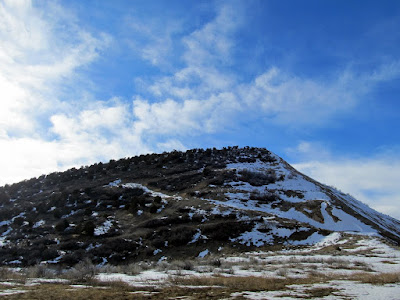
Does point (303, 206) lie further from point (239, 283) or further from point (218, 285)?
point (218, 285)

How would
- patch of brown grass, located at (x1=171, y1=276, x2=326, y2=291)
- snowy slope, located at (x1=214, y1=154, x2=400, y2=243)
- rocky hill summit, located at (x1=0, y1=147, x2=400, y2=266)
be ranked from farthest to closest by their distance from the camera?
1. snowy slope, located at (x1=214, y1=154, x2=400, y2=243)
2. rocky hill summit, located at (x1=0, y1=147, x2=400, y2=266)
3. patch of brown grass, located at (x1=171, y1=276, x2=326, y2=291)

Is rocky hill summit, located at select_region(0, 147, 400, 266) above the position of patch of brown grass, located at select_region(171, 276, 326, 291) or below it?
above

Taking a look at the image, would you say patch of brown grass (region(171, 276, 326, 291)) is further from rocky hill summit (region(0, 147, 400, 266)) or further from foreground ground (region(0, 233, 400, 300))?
rocky hill summit (region(0, 147, 400, 266))

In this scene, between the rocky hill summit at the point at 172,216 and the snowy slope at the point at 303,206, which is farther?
the snowy slope at the point at 303,206

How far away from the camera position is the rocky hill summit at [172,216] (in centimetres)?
2166

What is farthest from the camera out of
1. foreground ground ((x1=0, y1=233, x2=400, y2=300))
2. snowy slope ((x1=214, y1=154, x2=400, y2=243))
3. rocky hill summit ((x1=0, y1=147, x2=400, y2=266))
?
snowy slope ((x1=214, y1=154, x2=400, y2=243))

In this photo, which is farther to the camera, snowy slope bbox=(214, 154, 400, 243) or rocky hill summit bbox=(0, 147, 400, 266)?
snowy slope bbox=(214, 154, 400, 243)

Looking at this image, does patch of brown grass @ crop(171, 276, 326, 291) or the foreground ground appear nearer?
the foreground ground

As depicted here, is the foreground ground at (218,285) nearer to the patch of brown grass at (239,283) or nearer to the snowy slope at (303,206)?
the patch of brown grass at (239,283)

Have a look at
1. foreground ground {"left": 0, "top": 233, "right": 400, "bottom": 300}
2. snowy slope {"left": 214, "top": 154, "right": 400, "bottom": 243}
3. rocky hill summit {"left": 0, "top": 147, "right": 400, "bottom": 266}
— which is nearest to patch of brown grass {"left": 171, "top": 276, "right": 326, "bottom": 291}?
foreground ground {"left": 0, "top": 233, "right": 400, "bottom": 300}

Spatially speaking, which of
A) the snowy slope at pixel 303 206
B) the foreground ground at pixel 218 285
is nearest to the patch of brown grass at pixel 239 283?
the foreground ground at pixel 218 285

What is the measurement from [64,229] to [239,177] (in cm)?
2207

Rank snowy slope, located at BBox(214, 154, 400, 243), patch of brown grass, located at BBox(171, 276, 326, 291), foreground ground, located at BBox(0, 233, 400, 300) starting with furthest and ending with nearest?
snowy slope, located at BBox(214, 154, 400, 243) < patch of brown grass, located at BBox(171, 276, 326, 291) < foreground ground, located at BBox(0, 233, 400, 300)

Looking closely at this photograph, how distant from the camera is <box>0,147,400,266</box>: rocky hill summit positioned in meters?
21.7
